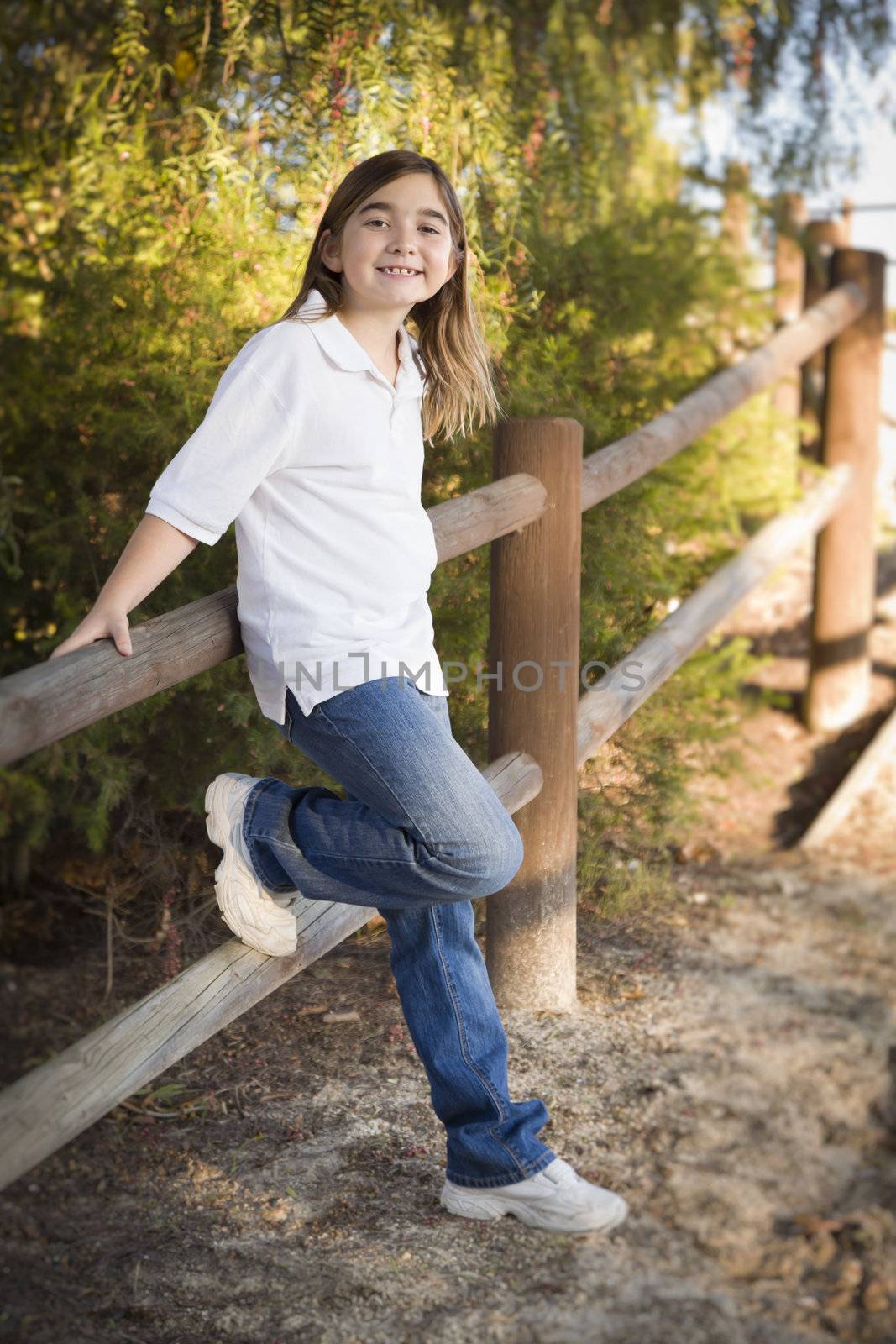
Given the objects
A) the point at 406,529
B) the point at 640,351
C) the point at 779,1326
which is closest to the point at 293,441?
the point at 406,529

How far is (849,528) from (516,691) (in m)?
2.90

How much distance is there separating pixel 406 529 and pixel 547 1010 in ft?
3.87

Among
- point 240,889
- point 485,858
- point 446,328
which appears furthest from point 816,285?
point 240,889

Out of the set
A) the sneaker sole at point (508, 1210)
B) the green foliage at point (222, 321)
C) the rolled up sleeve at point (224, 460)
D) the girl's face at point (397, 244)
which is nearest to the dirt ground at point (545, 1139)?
the sneaker sole at point (508, 1210)

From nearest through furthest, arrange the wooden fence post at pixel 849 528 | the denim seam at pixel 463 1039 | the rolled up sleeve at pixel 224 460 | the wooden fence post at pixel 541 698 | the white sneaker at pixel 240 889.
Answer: the rolled up sleeve at pixel 224 460, the white sneaker at pixel 240 889, the denim seam at pixel 463 1039, the wooden fence post at pixel 541 698, the wooden fence post at pixel 849 528

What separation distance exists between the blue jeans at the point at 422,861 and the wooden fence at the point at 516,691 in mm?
136

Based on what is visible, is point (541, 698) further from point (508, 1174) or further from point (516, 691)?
point (508, 1174)

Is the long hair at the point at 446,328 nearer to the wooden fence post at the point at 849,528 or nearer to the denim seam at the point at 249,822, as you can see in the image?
the denim seam at the point at 249,822

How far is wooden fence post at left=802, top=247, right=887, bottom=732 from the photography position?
4957 millimetres

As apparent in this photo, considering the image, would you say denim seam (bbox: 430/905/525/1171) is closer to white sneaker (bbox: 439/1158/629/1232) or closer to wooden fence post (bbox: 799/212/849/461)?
white sneaker (bbox: 439/1158/629/1232)

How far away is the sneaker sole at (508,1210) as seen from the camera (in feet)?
6.62

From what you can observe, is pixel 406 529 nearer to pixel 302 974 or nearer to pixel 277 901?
pixel 277 901

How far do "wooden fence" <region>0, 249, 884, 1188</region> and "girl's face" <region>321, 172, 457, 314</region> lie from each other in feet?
1.19

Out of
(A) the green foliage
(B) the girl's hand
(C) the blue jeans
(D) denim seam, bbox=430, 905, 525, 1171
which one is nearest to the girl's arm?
(B) the girl's hand
